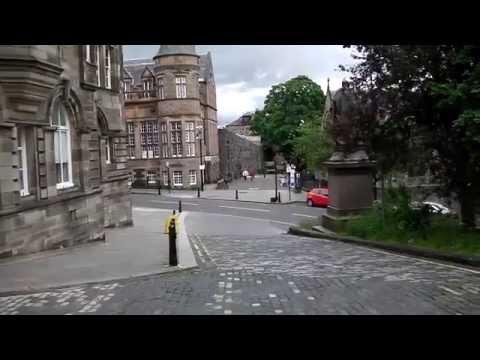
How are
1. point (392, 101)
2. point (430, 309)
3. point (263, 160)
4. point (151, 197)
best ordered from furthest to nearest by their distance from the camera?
1. point (263, 160)
2. point (151, 197)
3. point (392, 101)
4. point (430, 309)

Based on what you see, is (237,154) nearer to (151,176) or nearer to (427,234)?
Result: (151,176)

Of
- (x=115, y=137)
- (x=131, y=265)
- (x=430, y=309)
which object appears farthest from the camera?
(x=115, y=137)

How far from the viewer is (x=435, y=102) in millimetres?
11195

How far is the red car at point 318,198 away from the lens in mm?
35969

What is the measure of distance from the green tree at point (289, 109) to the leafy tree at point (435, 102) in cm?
3559

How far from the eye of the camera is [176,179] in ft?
168

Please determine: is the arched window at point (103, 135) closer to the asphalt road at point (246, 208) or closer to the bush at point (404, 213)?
the asphalt road at point (246, 208)

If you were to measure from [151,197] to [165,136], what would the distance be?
27.4 feet

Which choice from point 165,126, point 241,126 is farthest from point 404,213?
point 241,126

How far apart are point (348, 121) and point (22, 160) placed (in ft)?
25.4

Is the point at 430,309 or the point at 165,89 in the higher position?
the point at 165,89

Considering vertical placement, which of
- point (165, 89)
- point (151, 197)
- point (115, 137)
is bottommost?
point (151, 197)

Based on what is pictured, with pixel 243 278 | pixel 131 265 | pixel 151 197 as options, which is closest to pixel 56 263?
pixel 131 265
